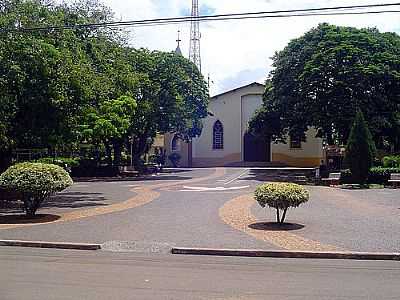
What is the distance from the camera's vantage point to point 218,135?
6356 cm

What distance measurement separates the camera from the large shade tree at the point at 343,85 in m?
35.9

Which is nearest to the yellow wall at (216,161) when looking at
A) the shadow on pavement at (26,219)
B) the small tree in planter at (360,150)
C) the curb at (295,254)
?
Answer: the small tree in planter at (360,150)

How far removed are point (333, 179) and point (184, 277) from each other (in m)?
23.6

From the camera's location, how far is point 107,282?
28.7ft

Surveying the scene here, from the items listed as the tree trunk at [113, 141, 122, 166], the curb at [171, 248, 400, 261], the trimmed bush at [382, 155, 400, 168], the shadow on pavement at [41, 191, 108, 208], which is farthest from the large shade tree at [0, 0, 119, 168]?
the tree trunk at [113, 141, 122, 166]

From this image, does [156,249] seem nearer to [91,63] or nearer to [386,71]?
[91,63]

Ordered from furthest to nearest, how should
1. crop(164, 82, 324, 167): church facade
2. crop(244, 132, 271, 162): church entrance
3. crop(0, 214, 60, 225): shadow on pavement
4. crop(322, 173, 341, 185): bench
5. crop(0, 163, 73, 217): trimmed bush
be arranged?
crop(244, 132, 271, 162): church entrance, crop(164, 82, 324, 167): church facade, crop(322, 173, 341, 185): bench, crop(0, 214, 60, 225): shadow on pavement, crop(0, 163, 73, 217): trimmed bush

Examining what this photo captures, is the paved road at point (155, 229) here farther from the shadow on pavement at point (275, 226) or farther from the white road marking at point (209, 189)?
the white road marking at point (209, 189)

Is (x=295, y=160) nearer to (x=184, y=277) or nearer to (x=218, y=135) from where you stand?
(x=218, y=135)

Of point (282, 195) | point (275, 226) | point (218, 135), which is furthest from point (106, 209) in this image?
point (218, 135)

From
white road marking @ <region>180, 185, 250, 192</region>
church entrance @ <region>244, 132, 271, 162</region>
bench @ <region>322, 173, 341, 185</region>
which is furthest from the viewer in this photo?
church entrance @ <region>244, 132, 271, 162</region>

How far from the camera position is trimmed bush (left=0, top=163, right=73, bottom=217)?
53.6ft

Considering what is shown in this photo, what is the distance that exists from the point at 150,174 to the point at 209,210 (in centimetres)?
2534

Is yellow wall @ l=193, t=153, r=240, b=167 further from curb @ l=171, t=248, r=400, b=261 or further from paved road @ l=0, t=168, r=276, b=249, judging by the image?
curb @ l=171, t=248, r=400, b=261
